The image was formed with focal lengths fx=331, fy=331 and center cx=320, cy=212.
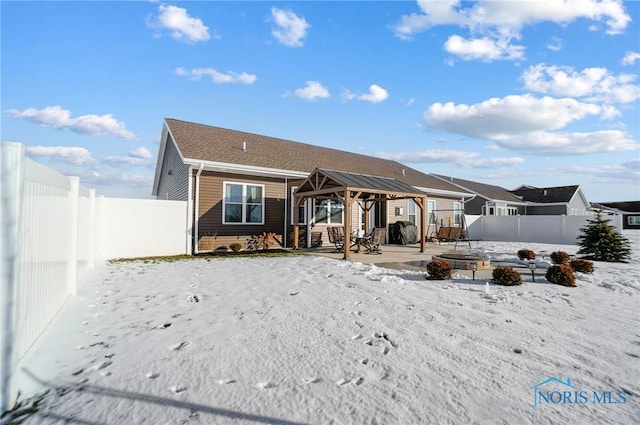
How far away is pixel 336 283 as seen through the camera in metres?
6.39

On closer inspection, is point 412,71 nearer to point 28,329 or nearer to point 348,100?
point 348,100

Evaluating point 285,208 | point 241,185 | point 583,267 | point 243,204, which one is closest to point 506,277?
point 583,267

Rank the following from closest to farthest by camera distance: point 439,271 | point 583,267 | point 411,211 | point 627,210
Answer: point 439,271, point 583,267, point 411,211, point 627,210

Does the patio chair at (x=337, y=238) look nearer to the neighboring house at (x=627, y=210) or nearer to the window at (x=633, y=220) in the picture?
the neighboring house at (x=627, y=210)

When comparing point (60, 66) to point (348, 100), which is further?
point (348, 100)

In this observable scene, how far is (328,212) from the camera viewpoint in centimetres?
1441

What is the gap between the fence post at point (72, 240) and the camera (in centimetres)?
503

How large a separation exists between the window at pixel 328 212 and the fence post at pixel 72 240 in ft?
30.4

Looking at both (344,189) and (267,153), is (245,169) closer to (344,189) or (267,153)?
(267,153)

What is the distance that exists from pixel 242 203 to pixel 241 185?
656 mm

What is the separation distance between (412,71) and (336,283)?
9.29 m

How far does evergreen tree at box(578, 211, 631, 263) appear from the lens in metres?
10.5

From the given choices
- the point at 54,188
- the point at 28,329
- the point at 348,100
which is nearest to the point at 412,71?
the point at 348,100

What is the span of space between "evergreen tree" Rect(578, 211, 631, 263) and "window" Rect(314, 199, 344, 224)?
29.3 ft
